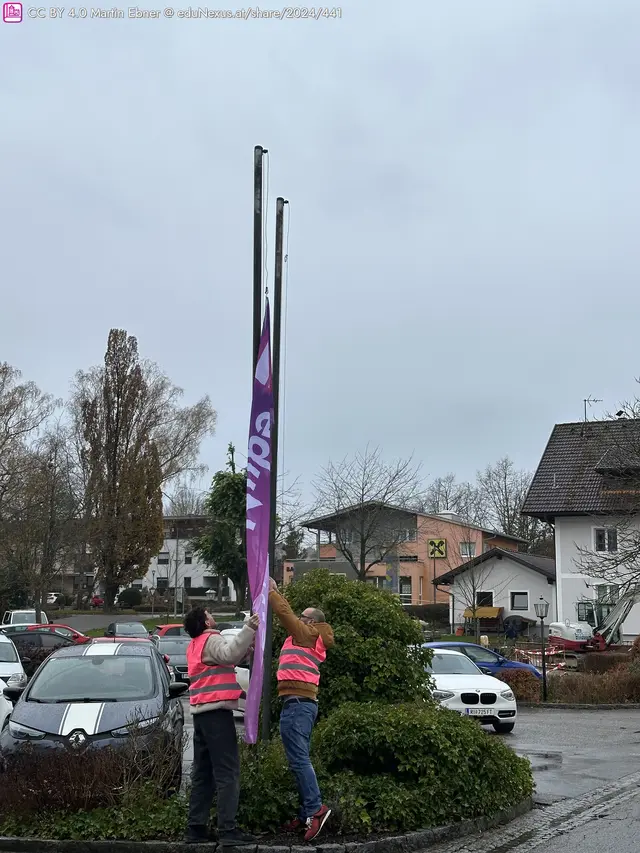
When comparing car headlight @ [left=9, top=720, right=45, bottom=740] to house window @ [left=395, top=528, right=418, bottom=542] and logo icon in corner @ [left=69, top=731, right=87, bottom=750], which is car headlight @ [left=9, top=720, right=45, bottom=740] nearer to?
logo icon in corner @ [left=69, top=731, right=87, bottom=750]

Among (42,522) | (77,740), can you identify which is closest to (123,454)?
(42,522)

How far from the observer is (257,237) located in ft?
34.5

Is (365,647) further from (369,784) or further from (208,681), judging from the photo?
(208,681)

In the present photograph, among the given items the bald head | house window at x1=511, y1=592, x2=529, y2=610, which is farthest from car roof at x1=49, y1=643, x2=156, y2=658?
house window at x1=511, y1=592, x2=529, y2=610

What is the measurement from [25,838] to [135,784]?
38.1 inches

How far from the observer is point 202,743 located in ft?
25.1

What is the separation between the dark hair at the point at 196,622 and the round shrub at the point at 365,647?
128 inches

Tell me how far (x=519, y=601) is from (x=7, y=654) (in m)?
42.0

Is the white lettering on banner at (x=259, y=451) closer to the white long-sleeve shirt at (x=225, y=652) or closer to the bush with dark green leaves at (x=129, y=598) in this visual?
the white long-sleeve shirt at (x=225, y=652)

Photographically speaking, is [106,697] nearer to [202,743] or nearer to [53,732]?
[53,732]

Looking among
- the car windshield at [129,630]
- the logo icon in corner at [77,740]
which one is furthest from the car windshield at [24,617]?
the logo icon in corner at [77,740]

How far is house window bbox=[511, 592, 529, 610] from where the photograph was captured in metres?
57.1

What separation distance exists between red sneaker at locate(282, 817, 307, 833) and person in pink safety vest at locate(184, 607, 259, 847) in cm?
48

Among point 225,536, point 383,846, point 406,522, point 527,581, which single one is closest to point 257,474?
point 383,846
